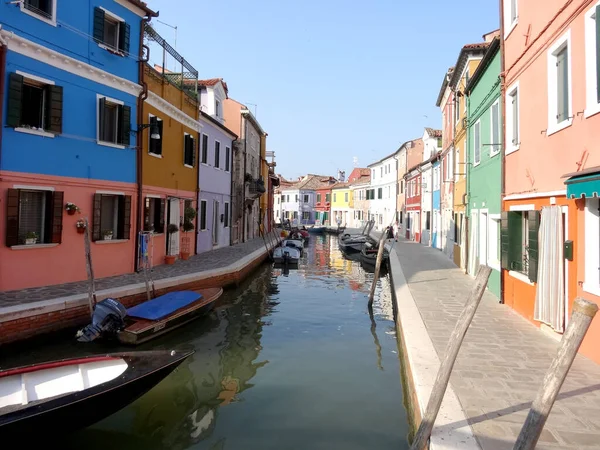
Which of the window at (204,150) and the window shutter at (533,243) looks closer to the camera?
the window shutter at (533,243)

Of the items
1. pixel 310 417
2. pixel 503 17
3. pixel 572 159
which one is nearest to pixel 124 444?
pixel 310 417

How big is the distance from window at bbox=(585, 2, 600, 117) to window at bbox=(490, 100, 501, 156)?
454cm

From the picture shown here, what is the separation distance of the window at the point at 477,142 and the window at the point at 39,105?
11.6 meters

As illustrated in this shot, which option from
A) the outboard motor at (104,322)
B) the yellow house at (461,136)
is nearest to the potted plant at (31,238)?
the outboard motor at (104,322)

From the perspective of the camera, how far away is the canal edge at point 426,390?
3891mm

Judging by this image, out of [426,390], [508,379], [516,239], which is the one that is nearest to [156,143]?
[516,239]

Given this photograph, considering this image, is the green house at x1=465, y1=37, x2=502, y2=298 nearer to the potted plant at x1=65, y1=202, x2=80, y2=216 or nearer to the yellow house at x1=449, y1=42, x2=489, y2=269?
the yellow house at x1=449, y1=42, x2=489, y2=269

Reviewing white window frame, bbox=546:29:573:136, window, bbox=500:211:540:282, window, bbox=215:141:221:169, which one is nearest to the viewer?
white window frame, bbox=546:29:573:136

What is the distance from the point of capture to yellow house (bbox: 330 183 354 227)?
199ft

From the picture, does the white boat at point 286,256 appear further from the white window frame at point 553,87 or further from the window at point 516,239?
the white window frame at point 553,87

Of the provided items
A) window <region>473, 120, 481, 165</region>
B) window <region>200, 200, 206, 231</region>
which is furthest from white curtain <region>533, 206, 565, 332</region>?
window <region>200, 200, 206, 231</region>

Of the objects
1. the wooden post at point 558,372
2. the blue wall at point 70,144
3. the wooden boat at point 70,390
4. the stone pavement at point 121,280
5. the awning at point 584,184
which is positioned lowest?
the wooden boat at point 70,390

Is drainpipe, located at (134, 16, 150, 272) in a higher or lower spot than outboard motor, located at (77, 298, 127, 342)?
higher

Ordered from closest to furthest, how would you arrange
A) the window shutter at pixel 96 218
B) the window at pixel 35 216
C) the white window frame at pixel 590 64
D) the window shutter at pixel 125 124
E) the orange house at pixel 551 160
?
the white window frame at pixel 590 64
the orange house at pixel 551 160
the window at pixel 35 216
the window shutter at pixel 96 218
the window shutter at pixel 125 124
